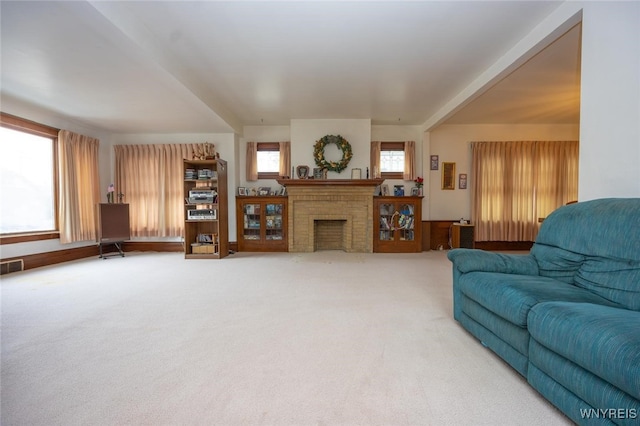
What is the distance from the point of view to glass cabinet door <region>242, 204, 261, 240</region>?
6.29m

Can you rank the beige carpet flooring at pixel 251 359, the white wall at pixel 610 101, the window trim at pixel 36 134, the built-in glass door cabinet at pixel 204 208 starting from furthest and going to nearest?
the built-in glass door cabinet at pixel 204 208 < the window trim at pixel 36 134 < the white wall at pixel 610 101 < the beige carpet flooring at pixel 251 359

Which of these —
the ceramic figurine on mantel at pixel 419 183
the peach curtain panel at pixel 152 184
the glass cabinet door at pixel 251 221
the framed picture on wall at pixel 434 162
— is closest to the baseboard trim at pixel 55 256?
the peach curtain panel at pixel 152 184

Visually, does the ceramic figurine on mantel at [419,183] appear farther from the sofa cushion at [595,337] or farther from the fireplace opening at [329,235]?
the sofa cushion at [595,337]

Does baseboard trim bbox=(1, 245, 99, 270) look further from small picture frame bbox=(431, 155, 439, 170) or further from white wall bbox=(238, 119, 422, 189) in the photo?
small picture frame bbox=(431, 155, 439, 170)

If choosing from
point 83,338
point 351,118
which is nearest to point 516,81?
point 351,118

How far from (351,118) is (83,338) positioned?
5.54 m

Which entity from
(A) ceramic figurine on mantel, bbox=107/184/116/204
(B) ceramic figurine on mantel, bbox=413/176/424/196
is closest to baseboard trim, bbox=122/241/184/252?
(A) ceramic figurine on mantel, bbox=107/184/116/204

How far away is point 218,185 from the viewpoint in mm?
5668

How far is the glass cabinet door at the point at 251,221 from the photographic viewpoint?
6.29 meters

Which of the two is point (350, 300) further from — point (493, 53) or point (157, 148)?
point (157, 148)

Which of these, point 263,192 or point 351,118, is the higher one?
point 351,118

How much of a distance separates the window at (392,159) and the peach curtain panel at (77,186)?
631 centimetres

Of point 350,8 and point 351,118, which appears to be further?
point 351,118

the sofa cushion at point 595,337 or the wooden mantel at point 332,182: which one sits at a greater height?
the wooden mantel at point 332,182
